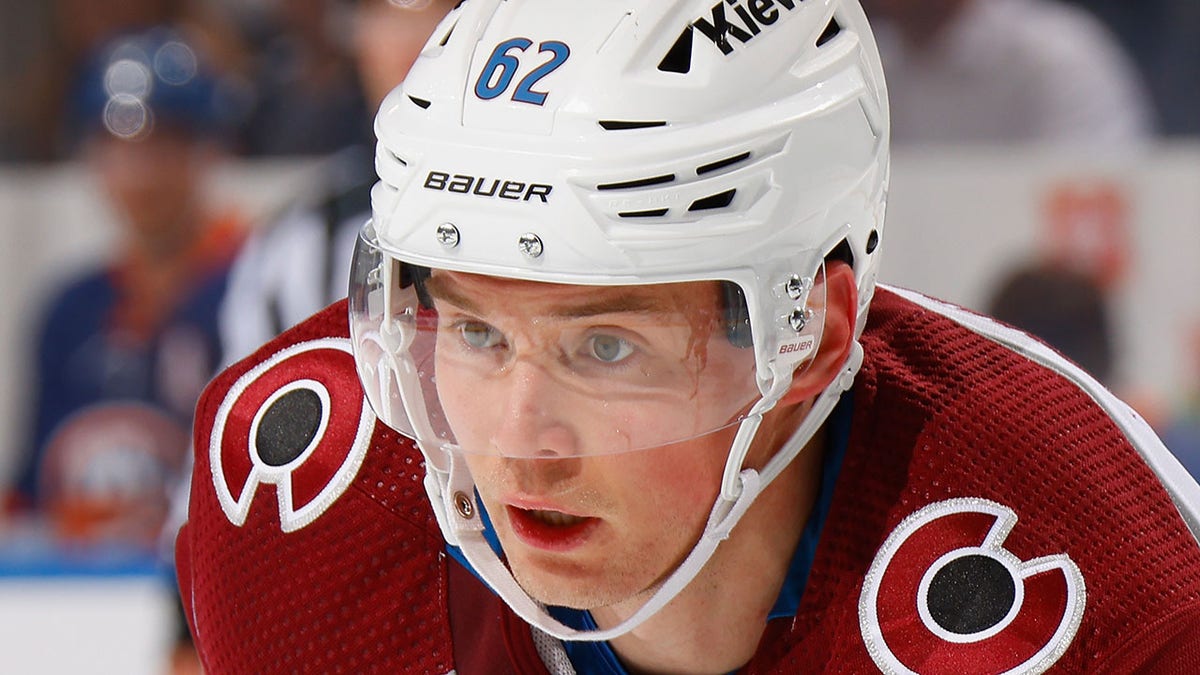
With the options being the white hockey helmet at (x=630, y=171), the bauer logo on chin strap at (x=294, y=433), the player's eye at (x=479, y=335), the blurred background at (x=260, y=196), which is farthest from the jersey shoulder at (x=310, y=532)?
the blurred background at (x=260, y=196)

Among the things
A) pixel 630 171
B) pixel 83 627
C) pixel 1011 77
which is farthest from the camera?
pixel 1011 77

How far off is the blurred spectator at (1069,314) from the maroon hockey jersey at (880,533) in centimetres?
184

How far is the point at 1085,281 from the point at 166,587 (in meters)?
1.75

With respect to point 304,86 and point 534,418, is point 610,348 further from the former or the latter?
point 304,86

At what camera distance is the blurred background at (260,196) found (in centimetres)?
340

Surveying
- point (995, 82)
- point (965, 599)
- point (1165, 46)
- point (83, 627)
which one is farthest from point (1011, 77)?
point (965, 599)

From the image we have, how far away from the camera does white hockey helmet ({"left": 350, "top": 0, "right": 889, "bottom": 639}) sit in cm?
127

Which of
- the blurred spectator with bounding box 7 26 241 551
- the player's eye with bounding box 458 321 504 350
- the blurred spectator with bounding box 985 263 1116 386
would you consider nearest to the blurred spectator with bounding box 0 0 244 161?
the blurred spectator with bounding box 7 26 241 551

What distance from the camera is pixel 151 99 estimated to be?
3.71 m

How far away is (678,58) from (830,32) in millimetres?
169

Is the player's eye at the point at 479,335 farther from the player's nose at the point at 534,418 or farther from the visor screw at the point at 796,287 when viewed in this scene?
the visor screw at the point at 796,287

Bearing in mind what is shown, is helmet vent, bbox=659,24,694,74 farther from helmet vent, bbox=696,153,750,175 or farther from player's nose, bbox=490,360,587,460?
player's nose, bbox=490,360,587,460

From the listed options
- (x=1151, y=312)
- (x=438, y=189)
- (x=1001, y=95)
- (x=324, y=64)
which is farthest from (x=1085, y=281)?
(x=438, y=189)

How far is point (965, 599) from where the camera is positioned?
137 centimetres
